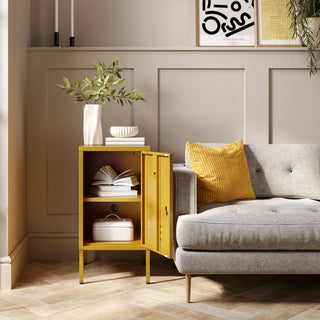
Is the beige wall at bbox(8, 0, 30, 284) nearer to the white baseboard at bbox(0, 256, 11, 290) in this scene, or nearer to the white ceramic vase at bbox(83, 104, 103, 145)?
the white baseboard at bbox(0, 256, 11, 290)

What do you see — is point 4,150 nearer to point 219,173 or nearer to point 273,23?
point 219,173

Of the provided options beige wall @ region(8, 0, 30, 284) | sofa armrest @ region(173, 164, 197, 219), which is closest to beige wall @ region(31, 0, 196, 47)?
beige wall @ region(8, 0, 30, 284)

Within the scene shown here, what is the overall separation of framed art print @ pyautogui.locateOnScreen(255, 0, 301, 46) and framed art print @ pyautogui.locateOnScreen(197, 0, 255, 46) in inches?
1.8

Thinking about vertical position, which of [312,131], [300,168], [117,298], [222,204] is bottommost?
[117,298]

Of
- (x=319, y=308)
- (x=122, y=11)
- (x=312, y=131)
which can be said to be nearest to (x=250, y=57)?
(x=312, y=131)

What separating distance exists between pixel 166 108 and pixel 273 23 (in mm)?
927

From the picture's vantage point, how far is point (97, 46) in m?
3.19

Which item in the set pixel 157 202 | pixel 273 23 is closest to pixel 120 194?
pixel 157 202

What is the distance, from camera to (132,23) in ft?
10.5

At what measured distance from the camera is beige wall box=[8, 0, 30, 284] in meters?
2.53

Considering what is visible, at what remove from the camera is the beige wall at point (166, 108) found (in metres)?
3.01

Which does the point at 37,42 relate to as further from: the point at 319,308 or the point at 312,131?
the point at 319,308

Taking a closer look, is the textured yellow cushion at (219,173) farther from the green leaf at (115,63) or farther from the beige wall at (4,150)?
the beige wall at (4,150)

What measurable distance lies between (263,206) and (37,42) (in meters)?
1.88
